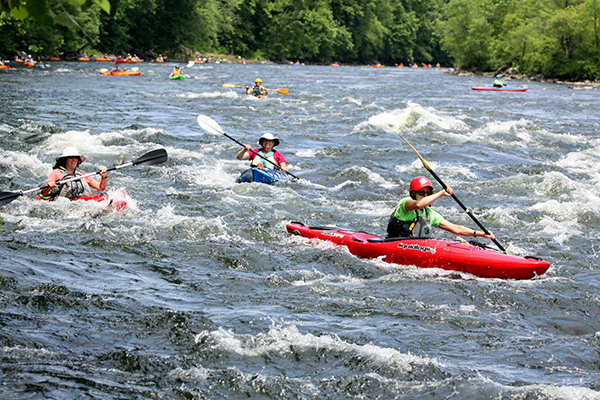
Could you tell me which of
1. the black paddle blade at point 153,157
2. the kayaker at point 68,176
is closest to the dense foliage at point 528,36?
the black paddle blade at point 153,157

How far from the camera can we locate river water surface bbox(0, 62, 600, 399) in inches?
188

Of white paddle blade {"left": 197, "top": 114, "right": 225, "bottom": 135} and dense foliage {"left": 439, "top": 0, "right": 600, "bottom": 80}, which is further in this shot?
dense foliage {"left": 439, "top": 0, "right": 600, "bottom": 80}

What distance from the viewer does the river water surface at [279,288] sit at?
15.7 feet

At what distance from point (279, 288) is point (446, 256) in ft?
6.29

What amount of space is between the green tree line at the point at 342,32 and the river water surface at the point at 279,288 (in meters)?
15.3

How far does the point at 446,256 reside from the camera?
7348mm

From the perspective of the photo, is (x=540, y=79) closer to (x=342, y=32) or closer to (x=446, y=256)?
(x=342, y=32)

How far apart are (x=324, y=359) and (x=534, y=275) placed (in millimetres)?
3042

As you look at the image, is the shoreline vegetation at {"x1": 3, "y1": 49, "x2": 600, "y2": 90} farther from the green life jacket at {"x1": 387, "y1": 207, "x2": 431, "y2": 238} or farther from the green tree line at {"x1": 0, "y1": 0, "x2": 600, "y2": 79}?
the green life jacket at {"x1": 387, "y1": 207, "x2": 431, "y2": 238}

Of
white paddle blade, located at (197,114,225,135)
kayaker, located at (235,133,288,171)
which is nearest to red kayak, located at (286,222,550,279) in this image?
kayaker, located at (235,133,288,171)

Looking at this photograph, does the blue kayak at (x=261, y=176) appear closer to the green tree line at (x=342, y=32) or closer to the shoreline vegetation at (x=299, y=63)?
the green tree line at (x=342, y=32)

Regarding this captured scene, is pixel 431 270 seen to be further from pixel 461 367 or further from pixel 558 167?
pixel 558 167

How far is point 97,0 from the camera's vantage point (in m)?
2.65

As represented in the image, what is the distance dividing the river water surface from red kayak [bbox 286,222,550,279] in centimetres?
11
